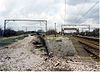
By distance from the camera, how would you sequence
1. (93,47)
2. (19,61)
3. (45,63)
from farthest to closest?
(93,47)
(19,61)
(45,63)

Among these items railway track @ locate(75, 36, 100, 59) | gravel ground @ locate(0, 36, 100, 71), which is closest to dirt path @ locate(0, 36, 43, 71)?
gravel ground @ locate(0, 36, 100, 71)

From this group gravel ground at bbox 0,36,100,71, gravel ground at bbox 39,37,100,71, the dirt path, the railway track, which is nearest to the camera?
gravel ground at bbox 39,37,100,71

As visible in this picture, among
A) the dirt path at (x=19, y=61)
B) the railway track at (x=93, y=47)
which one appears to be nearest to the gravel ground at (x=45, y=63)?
the dirt path at (x=19, y=61)

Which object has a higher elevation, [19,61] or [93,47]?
[93,47]

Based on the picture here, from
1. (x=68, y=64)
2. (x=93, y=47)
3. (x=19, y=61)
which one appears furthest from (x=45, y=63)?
(x=93, y=47)

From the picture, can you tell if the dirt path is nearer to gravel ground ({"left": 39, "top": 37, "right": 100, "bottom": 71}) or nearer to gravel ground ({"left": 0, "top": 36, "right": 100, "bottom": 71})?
gravel ground ({"left": 0, "top": 36, "right": 100, "bottom": 71})

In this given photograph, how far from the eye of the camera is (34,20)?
205 feet

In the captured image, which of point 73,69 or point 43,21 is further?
point 43,21

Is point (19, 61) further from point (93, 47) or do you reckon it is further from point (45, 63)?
point (93, 47)

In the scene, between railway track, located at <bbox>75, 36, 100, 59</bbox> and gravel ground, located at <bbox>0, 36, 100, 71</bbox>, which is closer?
gravel ground, located at <bbox>0, 36, 100, 71</bbox>

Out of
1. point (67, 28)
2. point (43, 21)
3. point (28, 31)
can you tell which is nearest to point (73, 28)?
point (67, 28)

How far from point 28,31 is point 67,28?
88.0 ft

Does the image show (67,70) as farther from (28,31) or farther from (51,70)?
(28,31)

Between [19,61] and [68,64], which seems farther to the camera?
[19,61]
